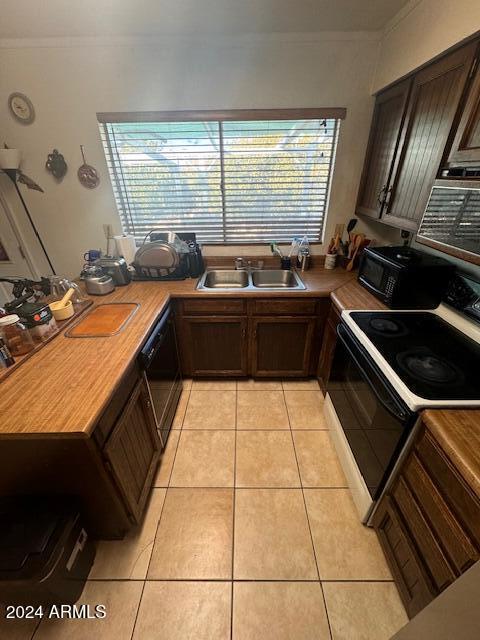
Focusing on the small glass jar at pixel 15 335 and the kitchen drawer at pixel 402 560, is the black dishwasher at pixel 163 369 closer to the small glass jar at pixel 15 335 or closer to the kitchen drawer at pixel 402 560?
the small glass jar at pixel 15 335

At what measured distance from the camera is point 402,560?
101 cm

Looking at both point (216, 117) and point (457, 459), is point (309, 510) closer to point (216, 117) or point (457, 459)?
point (457, 459)

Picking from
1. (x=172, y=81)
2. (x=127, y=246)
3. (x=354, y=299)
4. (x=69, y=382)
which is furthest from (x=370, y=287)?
(x=172, y=81)

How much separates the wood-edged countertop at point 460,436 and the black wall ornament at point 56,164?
108 inches

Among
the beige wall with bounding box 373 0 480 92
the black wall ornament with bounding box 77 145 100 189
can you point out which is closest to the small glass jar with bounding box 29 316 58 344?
the black wall ornament with bounding box 77 145 100 189

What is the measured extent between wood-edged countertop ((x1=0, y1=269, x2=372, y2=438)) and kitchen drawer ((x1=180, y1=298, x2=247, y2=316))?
0.82ft

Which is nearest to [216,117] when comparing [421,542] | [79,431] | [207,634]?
[79,431]

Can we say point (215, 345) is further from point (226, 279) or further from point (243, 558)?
point (243, 558)

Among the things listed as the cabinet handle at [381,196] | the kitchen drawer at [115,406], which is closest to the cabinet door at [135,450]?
the kitchen drawer at [115,406]

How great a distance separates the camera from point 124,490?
1081 millimetres

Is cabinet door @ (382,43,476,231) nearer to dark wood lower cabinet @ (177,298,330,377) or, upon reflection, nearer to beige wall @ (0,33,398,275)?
Result: beige wall @ (0,33,398,275)

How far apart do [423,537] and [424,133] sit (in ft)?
5.89

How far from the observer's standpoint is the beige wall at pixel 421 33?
1.03 m

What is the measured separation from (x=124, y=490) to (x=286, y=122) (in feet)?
8.16
